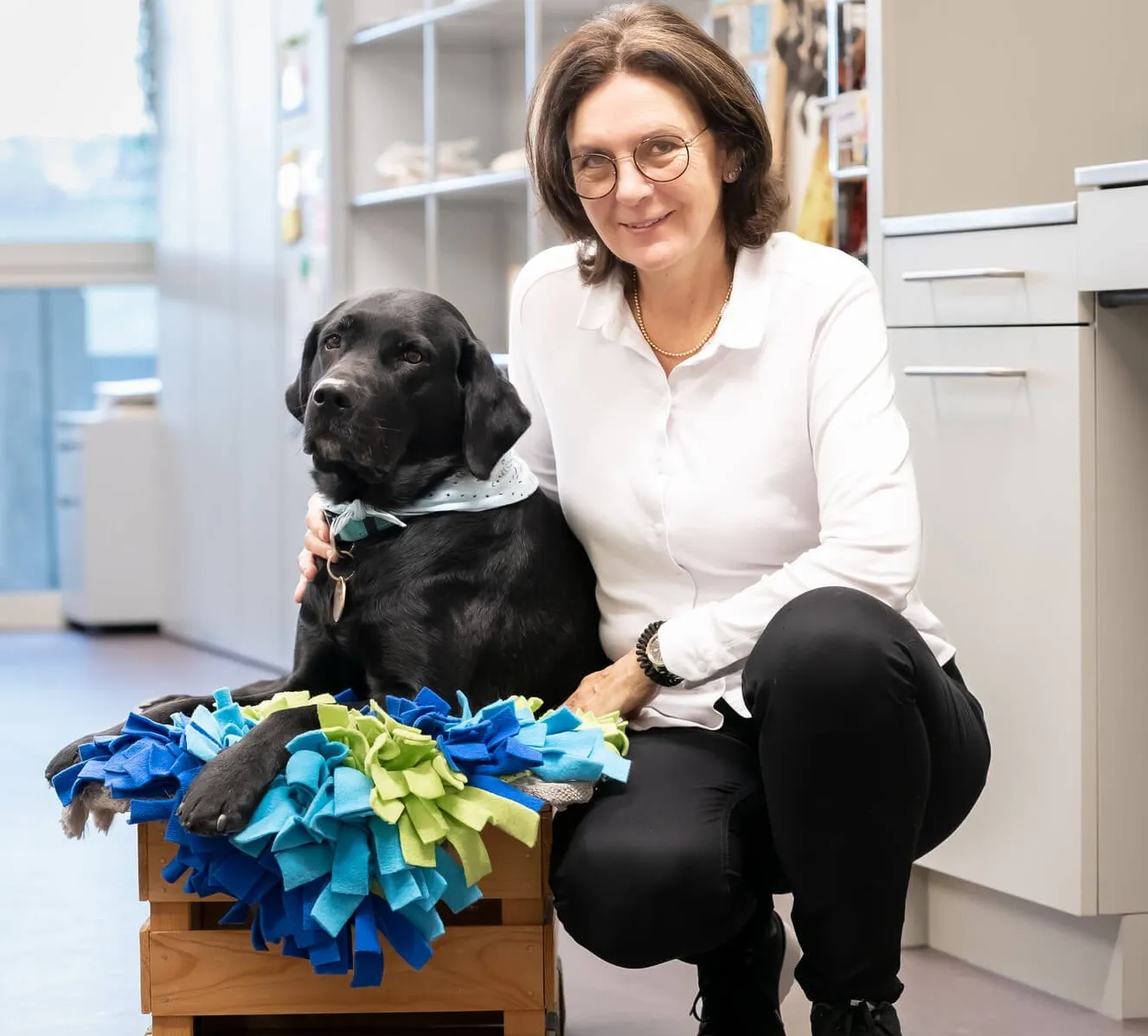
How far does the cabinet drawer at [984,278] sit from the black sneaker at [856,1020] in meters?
0.94

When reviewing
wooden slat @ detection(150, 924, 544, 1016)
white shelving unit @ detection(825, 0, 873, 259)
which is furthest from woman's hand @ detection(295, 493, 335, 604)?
white shelving unit @ detection(825, 0, 873, 259)

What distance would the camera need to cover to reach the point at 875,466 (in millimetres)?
1603

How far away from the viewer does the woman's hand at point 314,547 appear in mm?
1712

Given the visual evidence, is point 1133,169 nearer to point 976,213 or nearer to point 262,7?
point 976,213

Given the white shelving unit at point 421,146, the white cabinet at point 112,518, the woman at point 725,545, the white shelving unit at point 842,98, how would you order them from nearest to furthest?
the woman at point 725,545
the white shelving unit at point 842,98
the white shelving unit at point 421,146
the white cabinet at point 112,518

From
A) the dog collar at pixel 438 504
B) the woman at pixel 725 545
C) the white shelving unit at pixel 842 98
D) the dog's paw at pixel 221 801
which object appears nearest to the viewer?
the dog's paw at pixel 221 801

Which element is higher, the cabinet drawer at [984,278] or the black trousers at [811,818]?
the cabinet drawer at [984,278]

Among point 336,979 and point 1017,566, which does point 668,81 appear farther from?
point 336,979

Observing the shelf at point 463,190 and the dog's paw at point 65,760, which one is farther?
the shelf at point 463,190

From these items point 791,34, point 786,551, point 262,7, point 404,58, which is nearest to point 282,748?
point 786,551

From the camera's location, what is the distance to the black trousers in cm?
145

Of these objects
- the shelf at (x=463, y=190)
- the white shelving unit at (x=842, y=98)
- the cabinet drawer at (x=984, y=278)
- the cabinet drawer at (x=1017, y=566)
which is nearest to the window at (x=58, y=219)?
the shelf at (x=463, y=190)

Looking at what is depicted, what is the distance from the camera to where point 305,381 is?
180 cm

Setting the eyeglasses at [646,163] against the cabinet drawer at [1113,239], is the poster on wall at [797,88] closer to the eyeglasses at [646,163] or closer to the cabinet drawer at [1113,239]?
the cabinet drawer at [1113,239]
